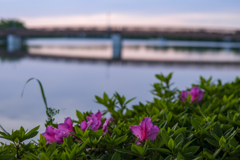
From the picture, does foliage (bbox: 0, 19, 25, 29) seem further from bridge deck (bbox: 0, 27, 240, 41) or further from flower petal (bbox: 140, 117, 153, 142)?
flower petal (bbox: 140, 117, 153, 142)

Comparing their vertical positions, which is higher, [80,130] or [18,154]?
[80,130]

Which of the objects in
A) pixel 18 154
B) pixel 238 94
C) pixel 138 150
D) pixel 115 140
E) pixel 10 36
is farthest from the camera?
pixel 10 36

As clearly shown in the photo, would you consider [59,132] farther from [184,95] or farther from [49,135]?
[184,95]

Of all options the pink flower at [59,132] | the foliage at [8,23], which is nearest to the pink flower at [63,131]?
the pink flower at [59,132]

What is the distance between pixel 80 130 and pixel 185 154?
49 centimetres

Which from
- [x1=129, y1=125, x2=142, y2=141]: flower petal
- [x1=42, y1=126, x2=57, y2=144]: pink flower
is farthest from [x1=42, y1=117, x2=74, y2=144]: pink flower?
[x1=129, y1=125, x2=142, y2=141]: flower petal

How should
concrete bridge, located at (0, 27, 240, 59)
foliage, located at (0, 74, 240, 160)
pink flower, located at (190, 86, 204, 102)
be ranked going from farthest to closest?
concrete bridge, located at (0, 27, 240, 59) → pink flower, located at (190, 86, 204, 102) → foliage, located at (0, 74, 240, 160)

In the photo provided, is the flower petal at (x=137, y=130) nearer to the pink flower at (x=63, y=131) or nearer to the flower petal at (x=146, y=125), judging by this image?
the flower petal at (x=146, y=125)

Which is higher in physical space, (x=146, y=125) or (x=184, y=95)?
(x=146, y=125)

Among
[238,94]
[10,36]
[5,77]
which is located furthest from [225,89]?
[10,36]

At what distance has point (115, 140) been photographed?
1.25 m

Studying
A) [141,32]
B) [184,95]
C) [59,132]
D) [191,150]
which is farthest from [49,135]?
[141,32]

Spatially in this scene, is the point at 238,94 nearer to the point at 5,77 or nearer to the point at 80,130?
the point at 80,130

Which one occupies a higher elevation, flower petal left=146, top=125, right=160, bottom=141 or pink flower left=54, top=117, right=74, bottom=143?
flower petal left=146, top=125, right=160, bottom=141
